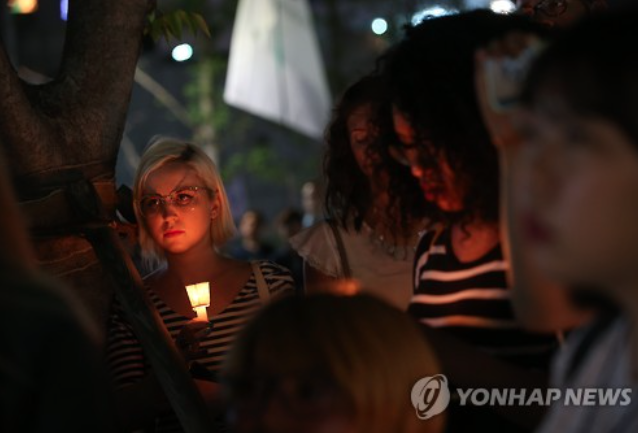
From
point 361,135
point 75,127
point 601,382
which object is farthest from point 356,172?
point 601,382

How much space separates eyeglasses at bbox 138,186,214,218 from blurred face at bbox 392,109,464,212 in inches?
68.9

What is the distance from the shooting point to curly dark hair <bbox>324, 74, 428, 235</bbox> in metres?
4.04

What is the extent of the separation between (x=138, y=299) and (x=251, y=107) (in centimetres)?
777

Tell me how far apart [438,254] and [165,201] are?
1860 millimetres

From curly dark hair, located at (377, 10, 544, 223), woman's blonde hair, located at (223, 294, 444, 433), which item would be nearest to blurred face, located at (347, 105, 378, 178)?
curly dark hair, located at (377, 10, 544, 223)

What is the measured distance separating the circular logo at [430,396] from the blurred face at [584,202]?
804 millimetres

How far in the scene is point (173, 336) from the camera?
4.92 metres

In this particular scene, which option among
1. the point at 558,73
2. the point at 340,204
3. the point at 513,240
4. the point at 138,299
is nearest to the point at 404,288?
the point at 340,204

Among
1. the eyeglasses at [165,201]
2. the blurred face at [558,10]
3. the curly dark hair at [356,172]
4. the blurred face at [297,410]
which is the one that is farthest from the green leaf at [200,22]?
the blurred face at [297,410]

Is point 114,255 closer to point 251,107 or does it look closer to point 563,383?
point 563,383

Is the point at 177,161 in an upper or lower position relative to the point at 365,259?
upper

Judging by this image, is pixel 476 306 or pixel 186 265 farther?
pixel 186 265

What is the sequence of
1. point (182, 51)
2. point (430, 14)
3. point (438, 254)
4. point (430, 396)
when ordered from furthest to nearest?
1. point (182, 51)
2. point (430, 14)
3. point (438, 254)
4. point (430, 396)

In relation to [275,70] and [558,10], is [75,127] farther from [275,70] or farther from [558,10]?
[275,70]
